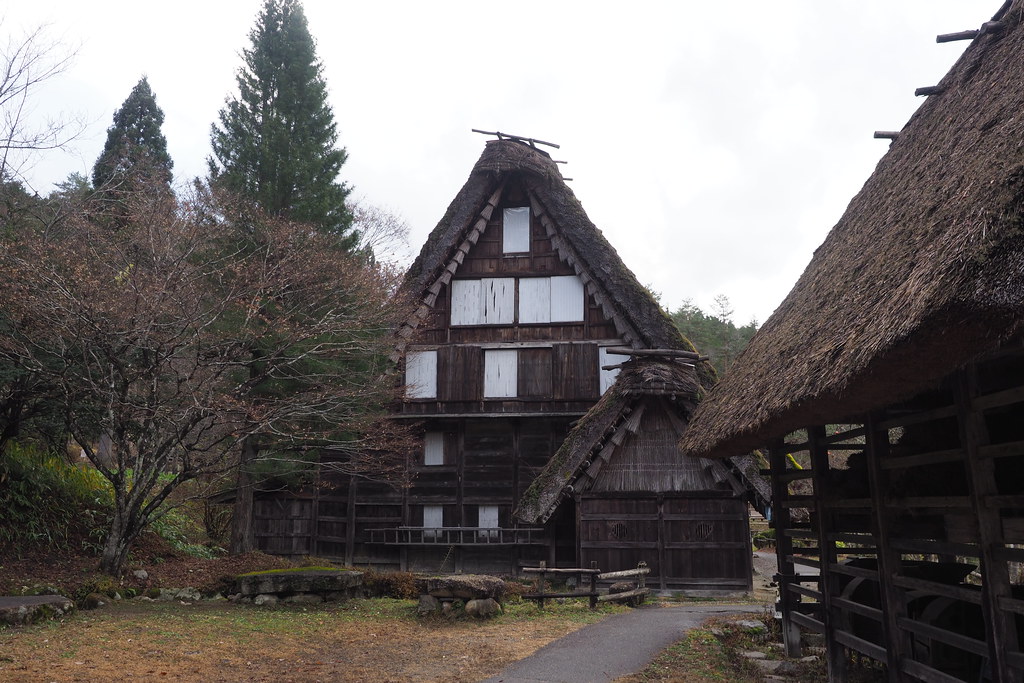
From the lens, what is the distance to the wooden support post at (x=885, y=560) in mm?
6980

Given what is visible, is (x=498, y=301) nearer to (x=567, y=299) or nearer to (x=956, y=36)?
(x=567, y=299)

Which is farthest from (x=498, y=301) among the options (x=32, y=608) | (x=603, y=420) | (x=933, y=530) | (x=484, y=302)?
(x=933, y=530)

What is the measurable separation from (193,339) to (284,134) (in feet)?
33.3

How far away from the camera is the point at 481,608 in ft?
40.9

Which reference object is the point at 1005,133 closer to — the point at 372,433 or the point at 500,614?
the point at 500,614

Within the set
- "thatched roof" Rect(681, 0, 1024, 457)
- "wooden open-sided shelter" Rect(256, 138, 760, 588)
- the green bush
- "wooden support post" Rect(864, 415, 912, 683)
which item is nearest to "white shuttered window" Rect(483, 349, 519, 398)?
"wooden open-sided shelter" Rect(256, 138, 760, 588)

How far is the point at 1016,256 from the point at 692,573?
46.5 feet

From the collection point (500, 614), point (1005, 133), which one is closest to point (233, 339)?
point (500, 614)

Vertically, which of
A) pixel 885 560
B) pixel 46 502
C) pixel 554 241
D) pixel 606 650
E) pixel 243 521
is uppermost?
pixel 554 241

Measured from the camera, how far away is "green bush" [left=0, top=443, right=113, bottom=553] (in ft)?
46.3

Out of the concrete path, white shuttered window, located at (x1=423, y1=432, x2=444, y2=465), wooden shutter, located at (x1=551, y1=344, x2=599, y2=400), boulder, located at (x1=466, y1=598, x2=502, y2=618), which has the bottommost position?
the concrete path

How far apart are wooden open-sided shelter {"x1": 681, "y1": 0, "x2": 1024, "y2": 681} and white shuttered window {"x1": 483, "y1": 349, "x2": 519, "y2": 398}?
9992 millimetres

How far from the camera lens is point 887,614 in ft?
23.3

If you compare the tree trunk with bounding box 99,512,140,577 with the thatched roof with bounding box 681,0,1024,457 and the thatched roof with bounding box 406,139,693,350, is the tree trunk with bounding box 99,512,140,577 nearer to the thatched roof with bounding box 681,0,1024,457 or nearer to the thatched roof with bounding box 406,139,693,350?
the thatched roof with bounding box 406,139,693,350
